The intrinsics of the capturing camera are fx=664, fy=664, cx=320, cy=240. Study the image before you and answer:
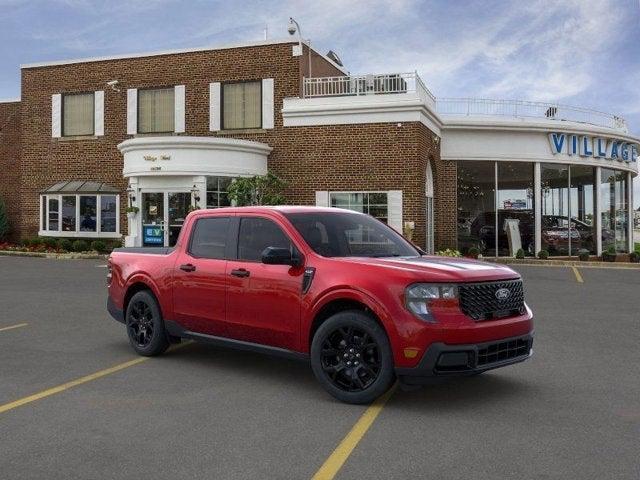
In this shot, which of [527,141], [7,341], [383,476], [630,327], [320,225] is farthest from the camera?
[527,141]

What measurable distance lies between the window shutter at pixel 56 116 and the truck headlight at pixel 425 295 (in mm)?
25650

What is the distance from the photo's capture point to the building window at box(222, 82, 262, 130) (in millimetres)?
24922

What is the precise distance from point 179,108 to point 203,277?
20.2 m

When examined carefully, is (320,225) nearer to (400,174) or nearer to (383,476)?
(383,476)

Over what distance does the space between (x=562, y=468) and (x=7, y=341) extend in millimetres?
7087

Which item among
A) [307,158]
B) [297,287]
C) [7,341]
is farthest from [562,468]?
[307,158]

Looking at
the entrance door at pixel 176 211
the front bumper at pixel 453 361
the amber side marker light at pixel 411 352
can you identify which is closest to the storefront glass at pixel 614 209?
the entrance door at pixel 176 211

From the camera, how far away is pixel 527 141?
26.0 metres

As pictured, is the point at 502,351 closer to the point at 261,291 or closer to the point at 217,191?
the point at 261,291

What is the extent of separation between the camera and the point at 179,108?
25891 millimetres

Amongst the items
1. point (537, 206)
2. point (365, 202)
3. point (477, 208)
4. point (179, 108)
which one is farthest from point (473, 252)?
point (179, 108)

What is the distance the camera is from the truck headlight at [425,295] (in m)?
5.38

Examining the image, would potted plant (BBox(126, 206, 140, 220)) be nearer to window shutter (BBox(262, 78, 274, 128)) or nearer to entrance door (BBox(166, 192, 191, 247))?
entrance door (BBox(166, 192, 191, 247))

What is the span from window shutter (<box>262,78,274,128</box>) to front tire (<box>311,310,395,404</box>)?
19480 millimetres
